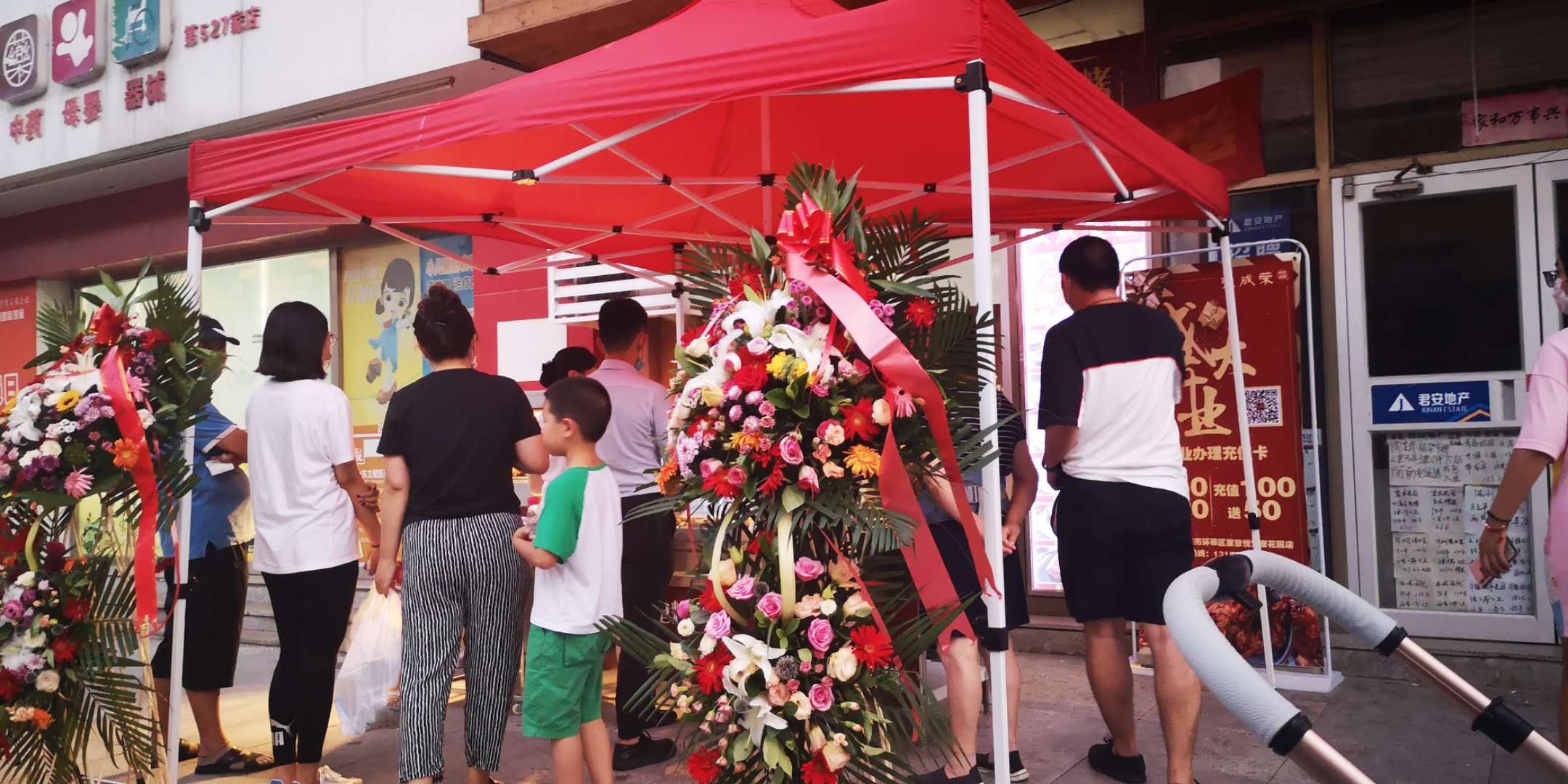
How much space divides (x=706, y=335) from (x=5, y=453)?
2698 millimetres

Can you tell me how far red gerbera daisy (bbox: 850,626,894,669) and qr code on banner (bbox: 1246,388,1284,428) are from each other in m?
3.42

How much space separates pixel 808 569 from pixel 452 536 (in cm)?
157

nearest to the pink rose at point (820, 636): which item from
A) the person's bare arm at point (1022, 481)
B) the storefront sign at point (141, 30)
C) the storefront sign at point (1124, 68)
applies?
the person's bare arm at point (1022, 481)

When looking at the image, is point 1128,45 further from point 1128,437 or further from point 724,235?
point 1128,437

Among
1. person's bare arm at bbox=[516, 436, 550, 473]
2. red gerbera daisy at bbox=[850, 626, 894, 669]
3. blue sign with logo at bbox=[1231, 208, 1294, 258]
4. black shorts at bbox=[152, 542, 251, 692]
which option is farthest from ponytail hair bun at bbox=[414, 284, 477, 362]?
blue sign with logo at bbox=[1231, 208, 1294, 258]

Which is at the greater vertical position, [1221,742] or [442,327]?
[442,327]

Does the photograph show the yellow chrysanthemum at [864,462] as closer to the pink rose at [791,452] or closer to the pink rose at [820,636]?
the pink rose at [791,452]

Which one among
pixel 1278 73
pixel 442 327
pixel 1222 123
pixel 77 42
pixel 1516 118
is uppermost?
pixel 77 42

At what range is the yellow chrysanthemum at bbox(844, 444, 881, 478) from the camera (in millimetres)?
2463

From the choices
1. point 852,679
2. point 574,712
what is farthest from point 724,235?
point 852,679

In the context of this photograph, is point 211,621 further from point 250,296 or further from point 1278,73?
point 250,296

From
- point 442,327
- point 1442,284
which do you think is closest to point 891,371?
point 442,327

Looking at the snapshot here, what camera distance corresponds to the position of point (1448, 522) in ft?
17.4

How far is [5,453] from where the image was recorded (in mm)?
3684
